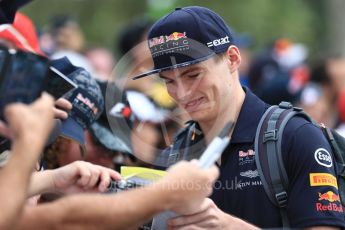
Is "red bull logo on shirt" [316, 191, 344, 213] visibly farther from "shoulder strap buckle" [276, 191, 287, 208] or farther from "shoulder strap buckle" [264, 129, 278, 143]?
"shoulder strap buckle" [264, 129, 278, 143]

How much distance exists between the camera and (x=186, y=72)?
4.72 m

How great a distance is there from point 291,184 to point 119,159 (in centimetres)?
192

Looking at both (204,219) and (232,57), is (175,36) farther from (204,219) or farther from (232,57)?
(204,219)

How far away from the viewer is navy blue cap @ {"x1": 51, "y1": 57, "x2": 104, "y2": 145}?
5.39 m

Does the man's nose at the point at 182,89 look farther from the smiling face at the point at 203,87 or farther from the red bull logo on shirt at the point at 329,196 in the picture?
the red bull logo on shirt at the point at 329,196

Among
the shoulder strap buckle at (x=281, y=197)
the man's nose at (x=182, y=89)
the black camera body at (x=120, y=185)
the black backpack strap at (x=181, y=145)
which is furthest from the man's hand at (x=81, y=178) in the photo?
the shoulder strap buckle at (x=281, y=197)

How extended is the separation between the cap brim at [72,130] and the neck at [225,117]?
2.65 ft

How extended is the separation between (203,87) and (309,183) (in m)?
0.77

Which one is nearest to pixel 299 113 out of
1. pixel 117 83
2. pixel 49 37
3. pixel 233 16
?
pixel 117 83

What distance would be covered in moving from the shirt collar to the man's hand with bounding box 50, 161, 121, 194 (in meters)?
0.68

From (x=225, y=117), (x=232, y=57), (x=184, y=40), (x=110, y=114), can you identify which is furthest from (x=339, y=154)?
(x=110, y=114)

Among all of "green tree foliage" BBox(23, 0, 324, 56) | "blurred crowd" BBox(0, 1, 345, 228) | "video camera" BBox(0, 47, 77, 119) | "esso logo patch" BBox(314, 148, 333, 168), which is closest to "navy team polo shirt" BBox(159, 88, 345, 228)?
"esso logo patch" BBox(314, 148, 333, 168)

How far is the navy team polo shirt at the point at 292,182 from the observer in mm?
4387

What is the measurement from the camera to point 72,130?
5.32m
